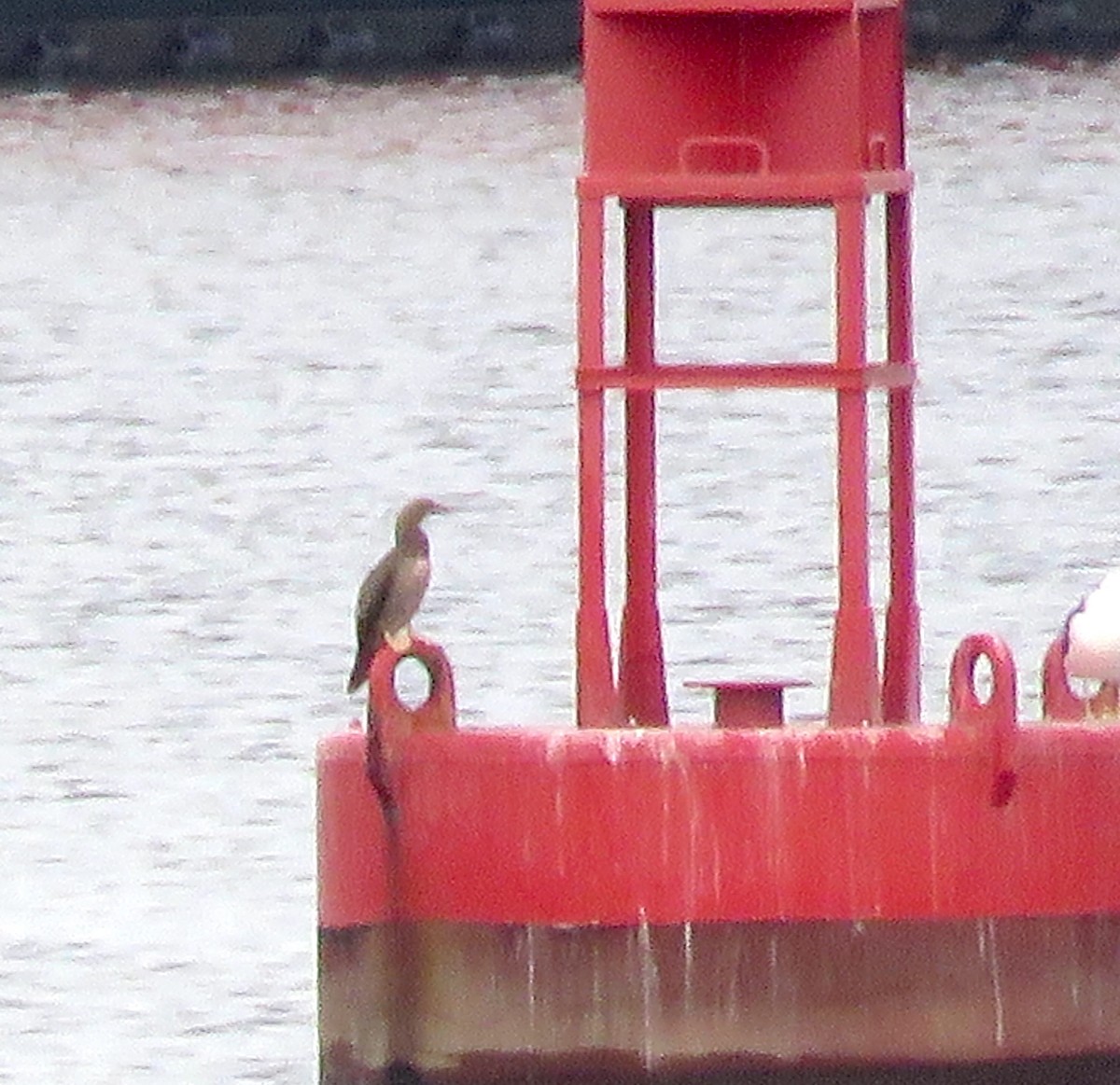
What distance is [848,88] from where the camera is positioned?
9664mm

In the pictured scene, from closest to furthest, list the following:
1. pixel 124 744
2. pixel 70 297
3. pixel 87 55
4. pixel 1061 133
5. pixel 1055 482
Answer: pixel 124 744 < pixel 1055 482 < pixel 70 297 < pixel 1061 133 < pixel 87 55

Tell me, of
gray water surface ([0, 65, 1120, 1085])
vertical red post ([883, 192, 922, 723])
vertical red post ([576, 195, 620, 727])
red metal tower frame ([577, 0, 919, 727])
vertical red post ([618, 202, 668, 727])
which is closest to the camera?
red metal tower frame ([577, 0, 919, 727])

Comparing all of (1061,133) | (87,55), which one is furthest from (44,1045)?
(87,55)

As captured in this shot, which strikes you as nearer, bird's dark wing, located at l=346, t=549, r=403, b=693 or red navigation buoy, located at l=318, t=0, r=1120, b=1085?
red navigation buoy, located at l=318, t=0, r=1120, b=1085

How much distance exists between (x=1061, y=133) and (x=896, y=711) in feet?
145

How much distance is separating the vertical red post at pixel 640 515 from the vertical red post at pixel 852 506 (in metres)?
0.53

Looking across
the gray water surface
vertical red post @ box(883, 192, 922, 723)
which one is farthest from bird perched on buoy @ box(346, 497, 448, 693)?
the gray water surface

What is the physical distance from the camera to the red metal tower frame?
379 inches

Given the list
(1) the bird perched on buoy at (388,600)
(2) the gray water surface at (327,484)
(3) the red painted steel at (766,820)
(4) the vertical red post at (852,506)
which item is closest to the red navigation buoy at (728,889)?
(3) the red painted steel at (766,820)

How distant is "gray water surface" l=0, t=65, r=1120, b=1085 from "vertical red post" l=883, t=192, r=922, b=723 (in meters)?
2.35

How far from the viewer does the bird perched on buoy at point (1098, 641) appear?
32.2 feet

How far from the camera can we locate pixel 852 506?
384 inches

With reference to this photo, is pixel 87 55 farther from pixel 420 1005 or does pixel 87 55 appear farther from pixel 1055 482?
pixel 420 1005

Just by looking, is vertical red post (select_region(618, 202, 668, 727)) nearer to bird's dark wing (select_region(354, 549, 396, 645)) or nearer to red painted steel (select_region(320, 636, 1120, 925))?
bird's dark wing (select_region(354, 549, 396, 645))
